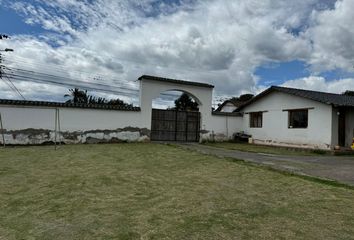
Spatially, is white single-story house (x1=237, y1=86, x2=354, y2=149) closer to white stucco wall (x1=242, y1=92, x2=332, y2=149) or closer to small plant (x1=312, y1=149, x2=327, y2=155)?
white stucco wall (x1=242, y1=92, x2=332, y2=149)

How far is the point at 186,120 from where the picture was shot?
17516mm

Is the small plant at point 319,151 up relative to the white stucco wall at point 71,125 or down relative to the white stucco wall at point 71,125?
down

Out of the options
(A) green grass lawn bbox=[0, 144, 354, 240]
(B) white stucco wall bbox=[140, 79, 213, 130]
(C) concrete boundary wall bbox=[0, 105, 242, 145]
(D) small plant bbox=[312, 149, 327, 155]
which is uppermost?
(B) white stucco wall bbox=[140, 79, 213, 130]

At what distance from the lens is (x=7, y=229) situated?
11.0 ft

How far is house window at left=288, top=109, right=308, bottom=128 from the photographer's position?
15.4m

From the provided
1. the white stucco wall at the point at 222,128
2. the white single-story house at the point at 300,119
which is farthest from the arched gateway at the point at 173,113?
the white single-story house at the point at 300,119

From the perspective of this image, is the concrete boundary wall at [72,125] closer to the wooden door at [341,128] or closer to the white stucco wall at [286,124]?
the white stucco wall at [286,124]

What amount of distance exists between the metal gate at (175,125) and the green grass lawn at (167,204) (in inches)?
361

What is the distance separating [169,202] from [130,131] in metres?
11.4

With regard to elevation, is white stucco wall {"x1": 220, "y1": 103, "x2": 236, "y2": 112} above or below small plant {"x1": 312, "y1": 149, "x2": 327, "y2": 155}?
above

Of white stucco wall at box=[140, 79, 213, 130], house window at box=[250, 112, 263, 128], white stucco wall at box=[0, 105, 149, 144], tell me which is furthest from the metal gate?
house window at box=[250, 112, 263, 128]

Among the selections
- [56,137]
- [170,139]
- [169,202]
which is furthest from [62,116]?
[169,202]

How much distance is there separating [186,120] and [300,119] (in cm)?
630

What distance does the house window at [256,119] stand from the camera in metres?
18.6
